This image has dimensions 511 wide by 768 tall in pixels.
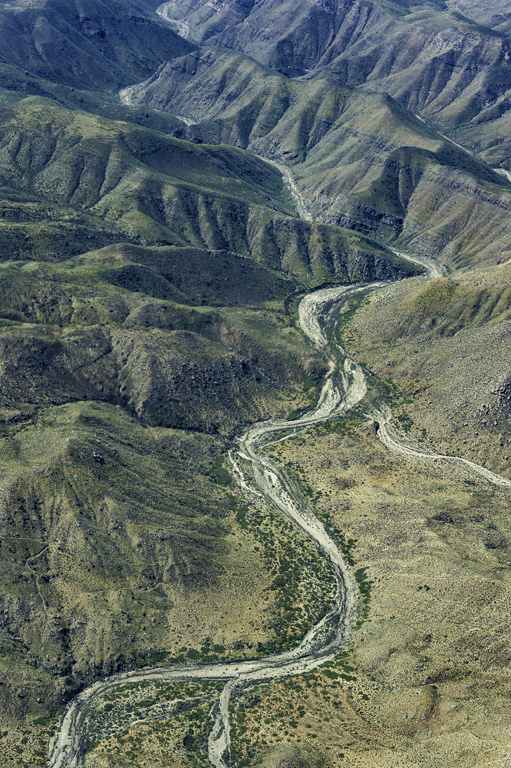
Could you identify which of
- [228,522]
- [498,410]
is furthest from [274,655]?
[498,410]

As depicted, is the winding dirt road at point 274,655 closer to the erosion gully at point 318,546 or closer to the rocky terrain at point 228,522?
the erosion gully at point 318,546

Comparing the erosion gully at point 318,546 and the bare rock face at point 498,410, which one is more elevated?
the bare rock face at point 498,410

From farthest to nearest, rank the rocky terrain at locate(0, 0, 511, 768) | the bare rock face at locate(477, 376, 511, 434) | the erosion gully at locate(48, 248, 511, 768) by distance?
1. the bare rock face at locate(477, 376, 511, 434)
2. the erosion gully at locate(48, 248, 511, 768)
3. the rocky terrain at locate(0, 0, 511, 768)

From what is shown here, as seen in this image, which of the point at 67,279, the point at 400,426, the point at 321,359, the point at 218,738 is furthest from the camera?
the point at 321,359

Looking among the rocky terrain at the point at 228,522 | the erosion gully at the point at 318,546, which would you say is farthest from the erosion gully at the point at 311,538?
the rocky terrain at the point at 228,522

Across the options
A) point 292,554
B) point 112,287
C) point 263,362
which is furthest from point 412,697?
point 112,287

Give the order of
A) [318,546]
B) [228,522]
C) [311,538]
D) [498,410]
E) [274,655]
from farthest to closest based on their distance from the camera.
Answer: [498,410] → [228,522] → [311,538] → [318,546] → [274,655]

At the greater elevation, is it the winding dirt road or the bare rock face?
the bare rock face

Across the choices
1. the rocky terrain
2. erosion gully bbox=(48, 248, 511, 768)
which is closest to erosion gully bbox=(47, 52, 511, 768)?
erosion gully bbox=(48, 248, 511, 768)

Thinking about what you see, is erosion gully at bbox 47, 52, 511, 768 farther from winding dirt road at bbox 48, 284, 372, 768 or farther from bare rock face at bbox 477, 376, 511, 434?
bare rock face at bbox 477, 376, 511, 434

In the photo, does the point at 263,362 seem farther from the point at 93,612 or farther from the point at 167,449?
the point at 93,612

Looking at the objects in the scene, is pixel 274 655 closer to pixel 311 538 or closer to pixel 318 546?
pixel 318 546
